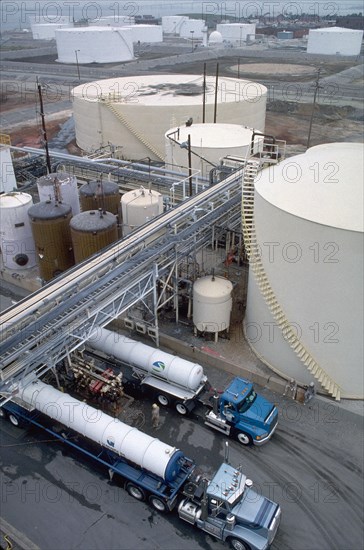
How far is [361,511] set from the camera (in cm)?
1523

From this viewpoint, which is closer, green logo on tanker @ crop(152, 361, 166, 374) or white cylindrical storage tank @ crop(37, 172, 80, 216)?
green logo on tanker @ crop(152, 361, 166, 374)


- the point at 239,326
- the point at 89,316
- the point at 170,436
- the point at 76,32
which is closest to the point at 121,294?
the point at 89,316

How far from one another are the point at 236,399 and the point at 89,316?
647 centimetres

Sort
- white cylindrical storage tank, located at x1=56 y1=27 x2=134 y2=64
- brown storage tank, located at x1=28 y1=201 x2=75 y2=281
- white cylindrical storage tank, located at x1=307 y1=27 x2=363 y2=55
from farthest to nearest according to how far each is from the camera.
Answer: white cylindrical storage tank, located at x1=307 y1=27 x2=363 y2=55, white cylindrical storage tank, located at x1=56 y1=27 x2=134 y2=64, brown storage tank, located at x1=28 y1=201 x2=75 y2=281

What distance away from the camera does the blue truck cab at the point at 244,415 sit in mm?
16938

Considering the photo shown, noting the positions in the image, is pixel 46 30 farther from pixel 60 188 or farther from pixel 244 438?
pixel 244 438

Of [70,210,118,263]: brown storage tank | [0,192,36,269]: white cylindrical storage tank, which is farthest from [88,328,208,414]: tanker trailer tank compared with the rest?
[0,192,36,269]: white cylindrical storage tank

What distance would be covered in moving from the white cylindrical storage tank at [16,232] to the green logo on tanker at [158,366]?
14.0 metres

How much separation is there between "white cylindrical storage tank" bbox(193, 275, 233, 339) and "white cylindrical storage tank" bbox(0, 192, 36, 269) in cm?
1229

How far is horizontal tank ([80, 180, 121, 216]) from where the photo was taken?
90.3 feet

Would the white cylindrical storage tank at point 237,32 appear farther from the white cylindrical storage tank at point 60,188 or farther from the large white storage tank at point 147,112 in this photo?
the white cylindrical storage tank at point 60,188

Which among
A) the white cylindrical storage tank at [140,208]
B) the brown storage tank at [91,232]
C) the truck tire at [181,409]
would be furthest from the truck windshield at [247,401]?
the white cylindrical storage tank at [140,208]

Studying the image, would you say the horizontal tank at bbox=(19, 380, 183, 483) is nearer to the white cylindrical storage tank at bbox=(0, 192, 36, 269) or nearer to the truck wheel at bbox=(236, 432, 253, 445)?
the truck wheel at bbox=(236, 432, 253, 445)

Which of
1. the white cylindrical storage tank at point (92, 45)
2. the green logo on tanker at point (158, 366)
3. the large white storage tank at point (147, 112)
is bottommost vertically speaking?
the green logo on tanker at point (158, 366)
